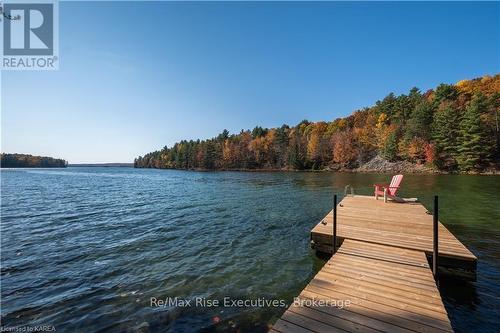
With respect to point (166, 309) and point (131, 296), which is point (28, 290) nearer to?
point (131, 296)

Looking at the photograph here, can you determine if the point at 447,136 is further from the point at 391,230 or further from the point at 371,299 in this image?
the point at 371,299

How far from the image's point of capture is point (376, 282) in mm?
4949

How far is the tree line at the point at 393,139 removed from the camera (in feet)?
147

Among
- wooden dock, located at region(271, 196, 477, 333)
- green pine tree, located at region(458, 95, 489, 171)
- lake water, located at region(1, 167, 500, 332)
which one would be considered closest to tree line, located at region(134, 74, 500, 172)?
green pine tree, located at region(458, 95, 489, 171)

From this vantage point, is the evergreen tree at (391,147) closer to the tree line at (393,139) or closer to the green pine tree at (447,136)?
the tree line at (393,139)

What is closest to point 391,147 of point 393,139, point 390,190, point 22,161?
point 393,139

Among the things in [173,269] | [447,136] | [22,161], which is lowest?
[173,269]

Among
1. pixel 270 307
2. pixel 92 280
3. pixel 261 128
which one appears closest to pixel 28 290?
pixel 92 280

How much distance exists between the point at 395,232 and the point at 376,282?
3627 millimetres

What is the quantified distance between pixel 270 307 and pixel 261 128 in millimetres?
97131

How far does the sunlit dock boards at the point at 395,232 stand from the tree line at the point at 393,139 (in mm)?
47117

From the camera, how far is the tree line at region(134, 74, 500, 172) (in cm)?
4484

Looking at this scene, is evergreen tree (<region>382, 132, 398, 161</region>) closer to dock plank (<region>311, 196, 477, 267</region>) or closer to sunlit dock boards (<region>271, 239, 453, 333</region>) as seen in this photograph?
dock plank (<region>311, 196, 477, 267</region>)

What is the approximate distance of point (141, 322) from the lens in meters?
4.93
